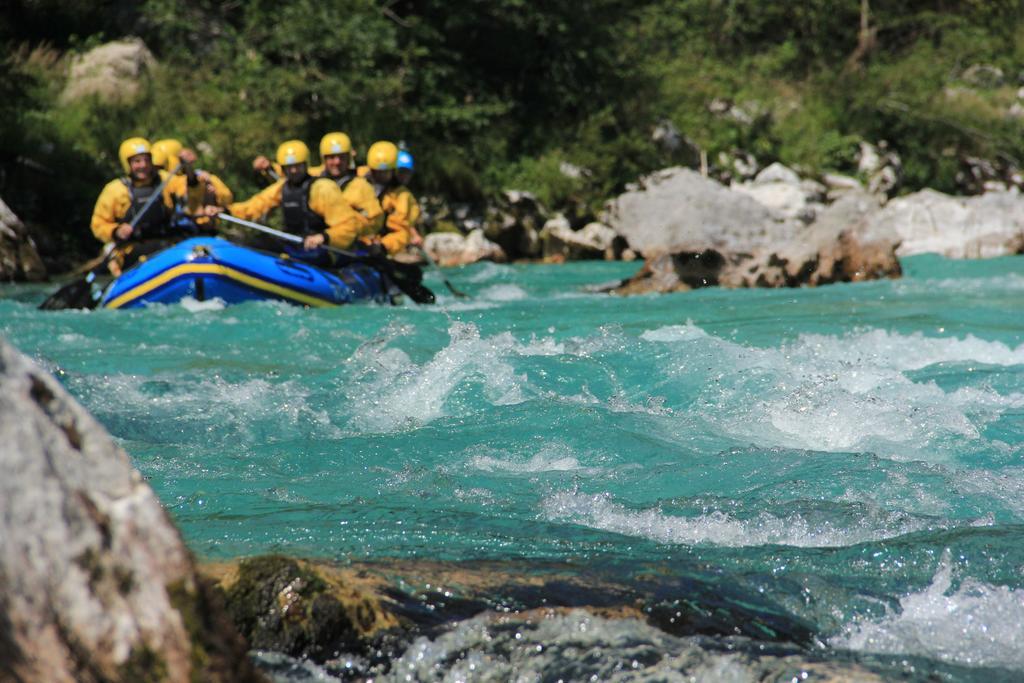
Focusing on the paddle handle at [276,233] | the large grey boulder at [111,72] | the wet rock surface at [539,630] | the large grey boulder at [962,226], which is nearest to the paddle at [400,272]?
the paddle handle at [276,233]

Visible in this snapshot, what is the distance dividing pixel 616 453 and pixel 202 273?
5517mm

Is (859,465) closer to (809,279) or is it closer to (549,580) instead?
(549,580)

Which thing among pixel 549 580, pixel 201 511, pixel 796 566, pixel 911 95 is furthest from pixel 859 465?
pixel 911 95

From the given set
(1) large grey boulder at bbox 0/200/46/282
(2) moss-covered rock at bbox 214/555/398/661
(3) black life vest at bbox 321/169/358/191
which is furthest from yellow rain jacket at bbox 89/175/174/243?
(2) moss-covered rock at bbox 214/555/398/661

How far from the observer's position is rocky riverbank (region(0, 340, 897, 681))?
4.98 ft

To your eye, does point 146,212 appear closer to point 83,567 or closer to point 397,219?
point 397,219

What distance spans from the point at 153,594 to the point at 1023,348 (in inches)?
258

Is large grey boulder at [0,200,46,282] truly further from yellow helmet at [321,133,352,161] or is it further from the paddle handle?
yellow helmet at [321,133,352,161]

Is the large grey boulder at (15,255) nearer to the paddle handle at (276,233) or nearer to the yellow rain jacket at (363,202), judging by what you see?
the paddle handle at (276,233)

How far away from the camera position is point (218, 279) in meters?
9.19

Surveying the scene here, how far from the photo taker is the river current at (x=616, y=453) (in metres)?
2.84

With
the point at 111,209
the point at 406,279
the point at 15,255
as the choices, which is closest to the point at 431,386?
the point at 406,279

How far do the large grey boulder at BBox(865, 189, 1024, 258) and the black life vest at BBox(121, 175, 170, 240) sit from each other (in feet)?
28.1

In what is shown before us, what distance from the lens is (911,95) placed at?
22578mm
